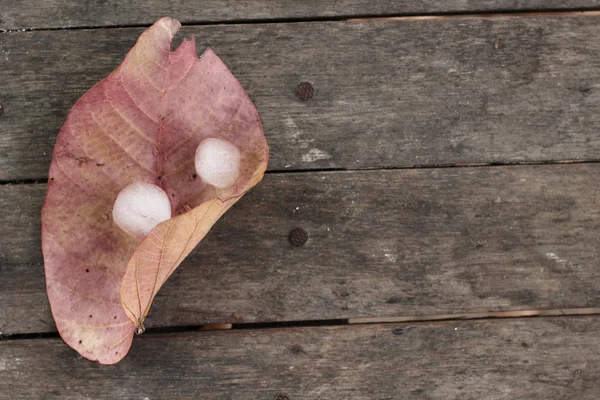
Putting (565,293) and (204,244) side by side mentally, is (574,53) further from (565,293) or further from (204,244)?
(204,244)

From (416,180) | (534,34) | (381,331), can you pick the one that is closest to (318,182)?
(416,180)

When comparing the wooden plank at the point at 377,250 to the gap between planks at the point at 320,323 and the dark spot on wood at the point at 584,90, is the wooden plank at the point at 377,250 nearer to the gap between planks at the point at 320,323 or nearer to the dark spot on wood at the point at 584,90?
the gap between planks at the point at 320,323

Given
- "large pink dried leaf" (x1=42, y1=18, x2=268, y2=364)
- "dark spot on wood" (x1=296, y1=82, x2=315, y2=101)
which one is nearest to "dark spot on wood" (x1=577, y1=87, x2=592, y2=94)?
"dark spot on wood" (x1=296, y1=82, x2=315, y2=101)

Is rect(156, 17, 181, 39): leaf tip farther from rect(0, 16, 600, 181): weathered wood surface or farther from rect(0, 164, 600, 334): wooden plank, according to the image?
rect(0, 164, 600, 334): wooden plank

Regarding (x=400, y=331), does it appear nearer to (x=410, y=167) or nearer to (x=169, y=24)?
(x=410, y=167)

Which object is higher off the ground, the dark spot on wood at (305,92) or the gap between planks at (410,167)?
the dark spot on wood at (305,92)

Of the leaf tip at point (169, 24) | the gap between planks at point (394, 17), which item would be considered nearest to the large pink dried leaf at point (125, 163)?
the leaf tip at point (169, 24)
